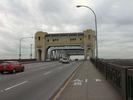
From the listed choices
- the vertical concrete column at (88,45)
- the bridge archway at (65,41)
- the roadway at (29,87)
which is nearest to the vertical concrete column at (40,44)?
Result: the bridge archway at (65,41)

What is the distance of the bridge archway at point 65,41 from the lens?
468 feet

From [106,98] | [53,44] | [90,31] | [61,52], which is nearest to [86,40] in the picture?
[90,31]

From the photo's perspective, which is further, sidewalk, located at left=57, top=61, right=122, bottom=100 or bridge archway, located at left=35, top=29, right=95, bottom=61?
bridge archway, located at left=35, top=29, right=95, bottom=61

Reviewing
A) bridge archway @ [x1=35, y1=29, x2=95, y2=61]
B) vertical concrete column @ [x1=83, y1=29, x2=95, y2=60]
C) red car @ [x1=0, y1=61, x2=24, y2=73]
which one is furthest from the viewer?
bridge archway @ [x1=35, y1=29, x2=95, y2=61]

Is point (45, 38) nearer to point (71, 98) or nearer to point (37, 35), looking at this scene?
point (37, 35)

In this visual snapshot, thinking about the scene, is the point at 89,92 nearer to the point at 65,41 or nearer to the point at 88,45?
the point at 88,45

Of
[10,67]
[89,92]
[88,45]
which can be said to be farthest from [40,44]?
[89,92]

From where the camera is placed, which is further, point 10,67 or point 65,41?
point 65,41

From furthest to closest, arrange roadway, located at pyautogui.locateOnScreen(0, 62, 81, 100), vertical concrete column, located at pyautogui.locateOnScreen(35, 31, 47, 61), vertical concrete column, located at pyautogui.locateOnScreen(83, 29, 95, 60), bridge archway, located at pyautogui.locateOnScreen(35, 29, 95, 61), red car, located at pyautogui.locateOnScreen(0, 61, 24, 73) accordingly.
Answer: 1. vertical concrete column, located at pyautogui.locateOnScreen(35, 31, 47, 61)
2. bridge archway, located at pyautogui.locateOnScreen(35, 29, 95, 61)
3. vertical concrete column, located at pyautogui.locateOnScreen(83, 29, 95, 60)
4. red car, located at pyautogui.locateOnScreen(0, 61, 24, 73)
5. roadway, located at pyautogui.locateOnScreen(0, 62, 81, 100)

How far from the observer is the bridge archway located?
143m

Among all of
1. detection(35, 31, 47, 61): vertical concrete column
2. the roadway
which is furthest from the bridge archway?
→ the roadway

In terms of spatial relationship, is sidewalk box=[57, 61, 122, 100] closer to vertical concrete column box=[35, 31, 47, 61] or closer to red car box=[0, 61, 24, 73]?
red car box=[0, 61, 24, 73]

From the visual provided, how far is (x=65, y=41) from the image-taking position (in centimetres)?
14425

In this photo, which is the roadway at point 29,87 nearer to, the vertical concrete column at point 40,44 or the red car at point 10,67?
the red car at point 10,67
